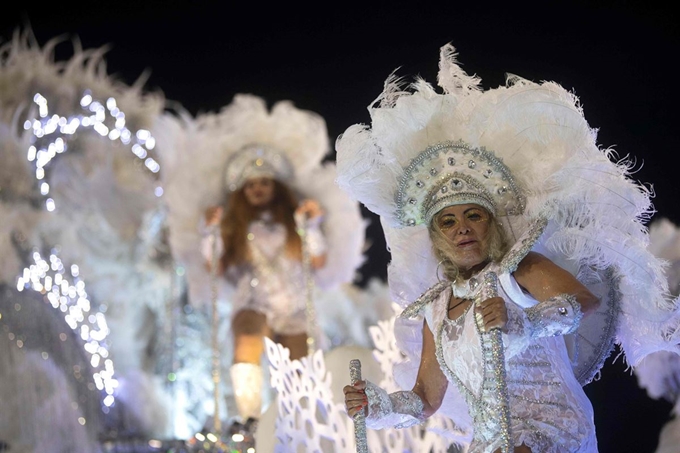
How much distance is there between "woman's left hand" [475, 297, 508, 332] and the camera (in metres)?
2.47

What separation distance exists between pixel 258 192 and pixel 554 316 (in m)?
4.44

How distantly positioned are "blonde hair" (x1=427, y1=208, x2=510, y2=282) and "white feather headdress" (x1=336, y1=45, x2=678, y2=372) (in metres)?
0.05

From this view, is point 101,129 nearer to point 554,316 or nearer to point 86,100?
point 86,100

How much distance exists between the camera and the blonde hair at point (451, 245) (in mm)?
2863

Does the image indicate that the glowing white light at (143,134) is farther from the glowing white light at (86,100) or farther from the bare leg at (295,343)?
the bare leg at (295,343)

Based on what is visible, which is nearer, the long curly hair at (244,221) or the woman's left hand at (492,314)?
the woman's left hand at (492,314)

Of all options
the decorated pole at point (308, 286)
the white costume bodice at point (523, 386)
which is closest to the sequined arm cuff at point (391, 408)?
the white costume bodice at point (523, 386)

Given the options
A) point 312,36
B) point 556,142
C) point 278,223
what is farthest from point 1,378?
point 556,142

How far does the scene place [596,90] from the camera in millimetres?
4723

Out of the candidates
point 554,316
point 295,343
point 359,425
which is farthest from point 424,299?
point 295,343

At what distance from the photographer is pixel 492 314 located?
248 centimetres

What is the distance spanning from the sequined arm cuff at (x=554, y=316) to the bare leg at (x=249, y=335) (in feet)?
12.8

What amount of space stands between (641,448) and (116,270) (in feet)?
15.0

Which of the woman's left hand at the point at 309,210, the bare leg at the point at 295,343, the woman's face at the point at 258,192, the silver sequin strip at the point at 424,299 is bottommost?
the silver sequin strip at the point at 424,299
